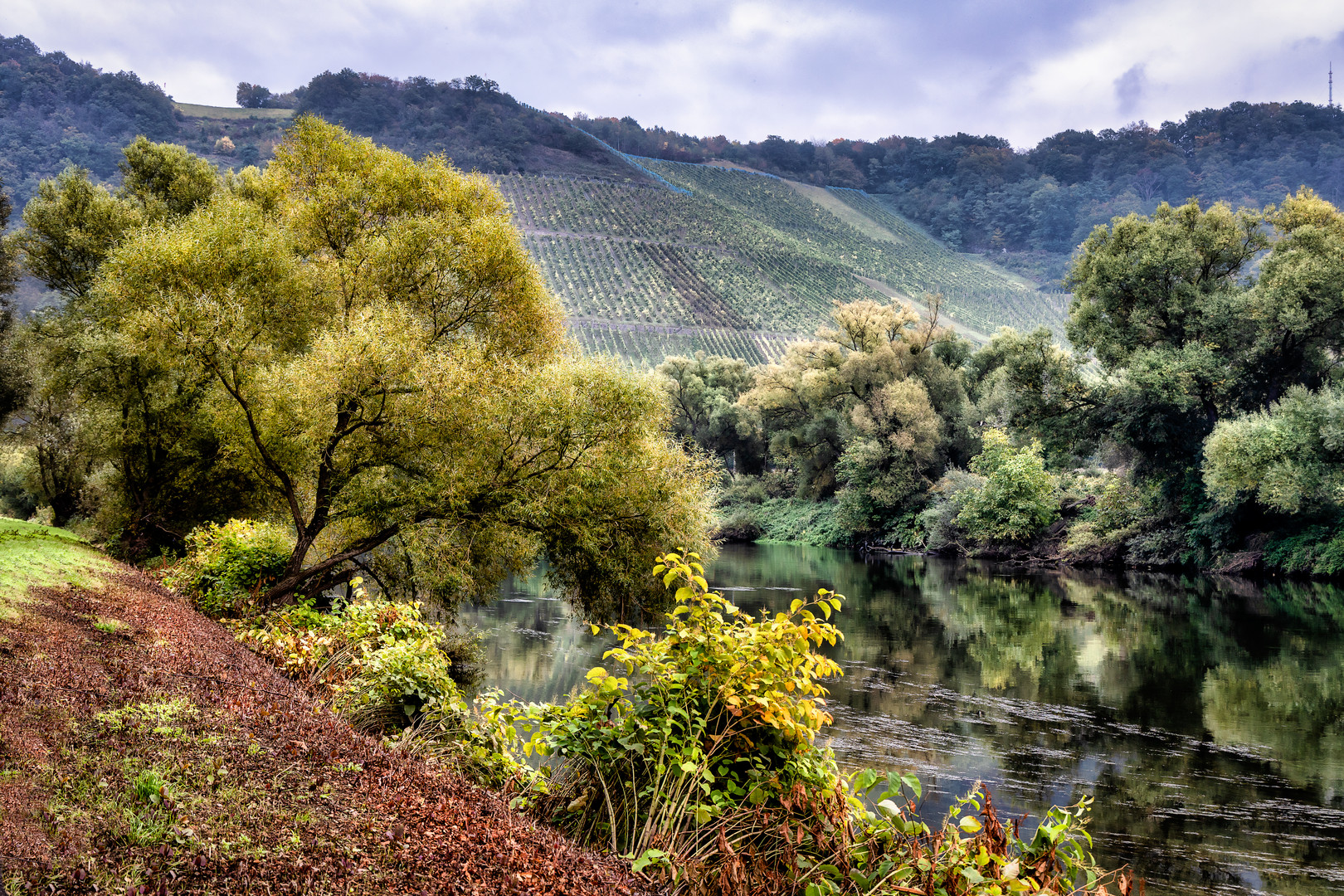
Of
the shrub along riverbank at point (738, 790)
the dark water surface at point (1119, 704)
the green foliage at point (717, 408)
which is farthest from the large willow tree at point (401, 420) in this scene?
the green foliage at point (717, 408)

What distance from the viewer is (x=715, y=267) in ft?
428

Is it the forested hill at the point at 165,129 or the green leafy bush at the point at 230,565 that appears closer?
the green leafy bush at the point at 230,565

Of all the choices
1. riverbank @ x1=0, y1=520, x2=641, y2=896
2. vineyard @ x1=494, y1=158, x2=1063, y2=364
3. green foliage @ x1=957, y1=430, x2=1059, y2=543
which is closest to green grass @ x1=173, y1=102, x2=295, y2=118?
vineyard @ x1=494, y1=158, x2=1063, y2=364

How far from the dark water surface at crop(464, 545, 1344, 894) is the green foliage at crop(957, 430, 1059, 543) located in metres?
11.1

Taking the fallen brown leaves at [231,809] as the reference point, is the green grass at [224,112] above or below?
above

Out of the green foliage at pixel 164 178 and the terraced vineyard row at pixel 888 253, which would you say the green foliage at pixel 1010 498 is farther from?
the terraced vineyard row at pixel 888 253

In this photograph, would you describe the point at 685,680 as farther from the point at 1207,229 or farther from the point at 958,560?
the point at 958,560

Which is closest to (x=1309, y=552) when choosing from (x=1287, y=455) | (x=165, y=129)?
(x=1287, y=455)

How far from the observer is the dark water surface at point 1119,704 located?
9641 millimetres

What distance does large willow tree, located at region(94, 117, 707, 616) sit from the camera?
15.6 m

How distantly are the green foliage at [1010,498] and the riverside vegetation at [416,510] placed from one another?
26865 millimetres

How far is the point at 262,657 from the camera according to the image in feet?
35.3

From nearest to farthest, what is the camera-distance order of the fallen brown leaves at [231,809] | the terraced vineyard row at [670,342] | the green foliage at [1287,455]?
the fallen brown leaves at [231,809], the green foliage at [1287,455], the terraced vineyard row at [670,342]

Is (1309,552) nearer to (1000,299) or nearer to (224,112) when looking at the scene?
(1000,299)
